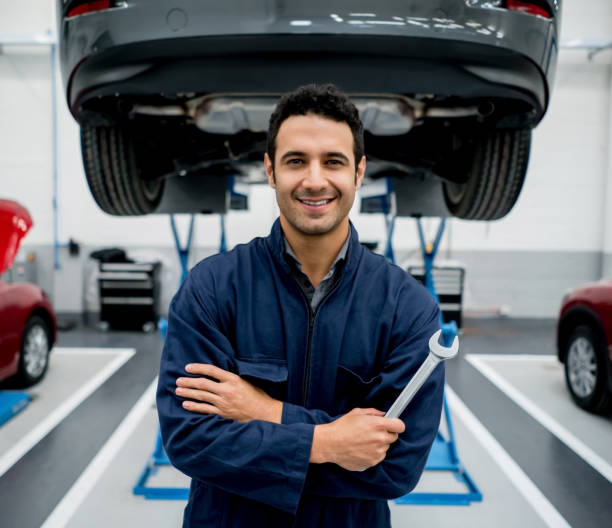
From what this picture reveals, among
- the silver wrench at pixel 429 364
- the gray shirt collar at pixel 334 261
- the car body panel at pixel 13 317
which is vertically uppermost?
the gray shirt collar at pixel 334 261

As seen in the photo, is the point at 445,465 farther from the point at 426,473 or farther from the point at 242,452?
the point at 242,452

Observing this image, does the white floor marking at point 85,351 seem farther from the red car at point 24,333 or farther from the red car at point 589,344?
the red car at point 589,344

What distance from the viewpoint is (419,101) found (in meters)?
1.53

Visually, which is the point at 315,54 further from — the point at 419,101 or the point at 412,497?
the point at 412,497

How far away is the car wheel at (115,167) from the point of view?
178 centimetres

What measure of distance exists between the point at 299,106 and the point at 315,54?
0.31m

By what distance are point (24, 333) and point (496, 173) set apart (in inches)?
119

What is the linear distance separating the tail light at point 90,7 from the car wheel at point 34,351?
2363 mm

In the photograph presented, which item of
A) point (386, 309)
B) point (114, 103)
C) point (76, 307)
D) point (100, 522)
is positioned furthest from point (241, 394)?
point (76, 307)

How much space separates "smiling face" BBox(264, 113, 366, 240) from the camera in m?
0.93

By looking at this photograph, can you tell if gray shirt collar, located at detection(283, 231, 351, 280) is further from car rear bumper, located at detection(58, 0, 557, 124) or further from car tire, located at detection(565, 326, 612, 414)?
car tire, located at detection(565, 326, 612, 414)

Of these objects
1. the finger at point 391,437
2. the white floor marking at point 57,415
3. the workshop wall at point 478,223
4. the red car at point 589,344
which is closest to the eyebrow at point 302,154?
the finger at point 391,437

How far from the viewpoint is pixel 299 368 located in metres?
0.98

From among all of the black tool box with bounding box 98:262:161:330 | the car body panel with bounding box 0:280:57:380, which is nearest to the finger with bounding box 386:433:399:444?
the car body panel with bounding box 0:280:57:380
